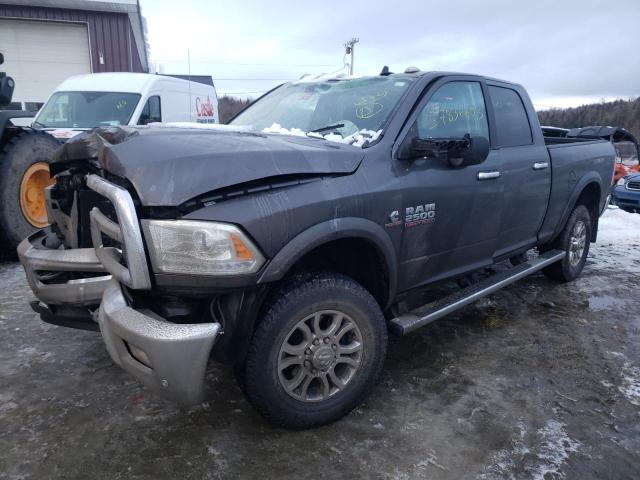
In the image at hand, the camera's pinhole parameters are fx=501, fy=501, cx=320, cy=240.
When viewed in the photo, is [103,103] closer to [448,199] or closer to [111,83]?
[111,83]

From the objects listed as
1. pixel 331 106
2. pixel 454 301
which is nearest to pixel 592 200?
pixel 454 301

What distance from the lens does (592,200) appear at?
17.4 feet

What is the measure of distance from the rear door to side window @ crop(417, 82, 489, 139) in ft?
0.68

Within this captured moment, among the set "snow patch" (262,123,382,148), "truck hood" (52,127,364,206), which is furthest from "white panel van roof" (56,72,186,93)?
"truck hood" (52,127,364,206)

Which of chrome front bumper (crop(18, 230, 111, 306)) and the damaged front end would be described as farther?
chrome front bumper (crop(18, 230, 111, 306))

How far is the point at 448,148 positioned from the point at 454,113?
2.29 ft

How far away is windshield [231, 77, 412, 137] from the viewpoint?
3113 millimetres

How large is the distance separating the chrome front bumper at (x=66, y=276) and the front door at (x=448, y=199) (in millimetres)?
1680

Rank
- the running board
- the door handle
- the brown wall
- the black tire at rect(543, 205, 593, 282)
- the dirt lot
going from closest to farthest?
the dirt lot
the running board
the door handle
the black tire at rect(543, 205, 593, 282)
the brown wall

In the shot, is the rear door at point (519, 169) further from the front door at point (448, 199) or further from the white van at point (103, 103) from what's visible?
the white van at point (103, 103)

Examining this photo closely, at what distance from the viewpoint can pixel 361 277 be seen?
2.95 metres

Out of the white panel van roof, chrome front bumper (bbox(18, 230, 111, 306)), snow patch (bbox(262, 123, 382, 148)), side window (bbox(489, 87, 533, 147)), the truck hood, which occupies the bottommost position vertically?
chrome front bumper (bbox(18, 230, 111, 306))

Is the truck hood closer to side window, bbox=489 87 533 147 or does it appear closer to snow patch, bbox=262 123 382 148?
snow patch, bbox=262 123 382 148

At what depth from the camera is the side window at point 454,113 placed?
317 centimetres
